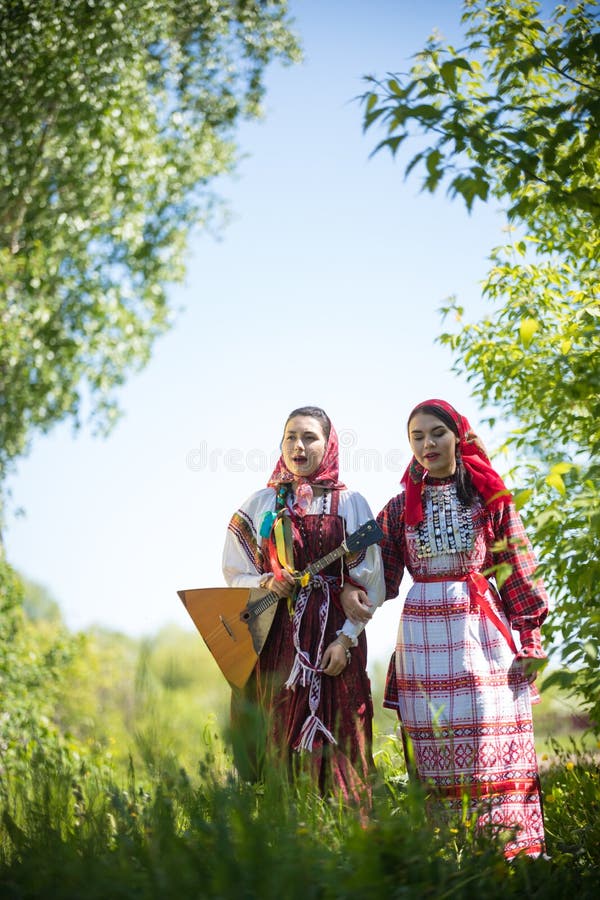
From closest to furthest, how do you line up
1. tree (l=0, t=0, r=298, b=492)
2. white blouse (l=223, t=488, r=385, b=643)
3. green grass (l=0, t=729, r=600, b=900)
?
green grass (l=0, t=729, r=600, b=900), white blouse (l=223, t=488, r=385, b=643), tree (l=0, t=0, r=298, b=492)

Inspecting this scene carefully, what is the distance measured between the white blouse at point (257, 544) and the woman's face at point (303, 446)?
0.15 metres

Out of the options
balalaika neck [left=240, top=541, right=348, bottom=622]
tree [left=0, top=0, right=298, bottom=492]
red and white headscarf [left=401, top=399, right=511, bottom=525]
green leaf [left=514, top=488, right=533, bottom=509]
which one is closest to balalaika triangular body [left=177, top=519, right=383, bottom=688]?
balalaika neck [left=240, top=541, right=348, bottom=622]

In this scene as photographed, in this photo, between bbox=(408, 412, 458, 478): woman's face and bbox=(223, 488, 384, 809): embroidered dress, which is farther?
bbox=(408, 412, 458, 478): woman's face

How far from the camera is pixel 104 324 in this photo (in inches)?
444

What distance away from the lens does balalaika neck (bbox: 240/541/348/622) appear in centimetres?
366

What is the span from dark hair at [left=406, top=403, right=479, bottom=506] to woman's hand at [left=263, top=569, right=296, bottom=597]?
0.86 metres

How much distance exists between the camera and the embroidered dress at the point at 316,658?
11.4 feet

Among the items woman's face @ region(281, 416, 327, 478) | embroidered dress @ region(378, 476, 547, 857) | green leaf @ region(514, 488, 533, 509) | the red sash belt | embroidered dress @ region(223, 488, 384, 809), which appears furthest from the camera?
woman's face @ region(281, 416, 327, 478)

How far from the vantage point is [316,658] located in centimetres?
361

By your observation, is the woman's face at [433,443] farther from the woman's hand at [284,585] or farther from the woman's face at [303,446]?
the woman's hand at [284,585]

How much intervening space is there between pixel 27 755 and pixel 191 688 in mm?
4275

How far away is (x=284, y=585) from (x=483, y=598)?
0.88m

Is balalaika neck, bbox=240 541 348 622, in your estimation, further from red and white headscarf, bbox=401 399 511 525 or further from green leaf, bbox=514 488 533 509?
green leaf, bbox=514 488 533 509

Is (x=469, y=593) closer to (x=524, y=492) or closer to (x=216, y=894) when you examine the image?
(x=524, y=492)
